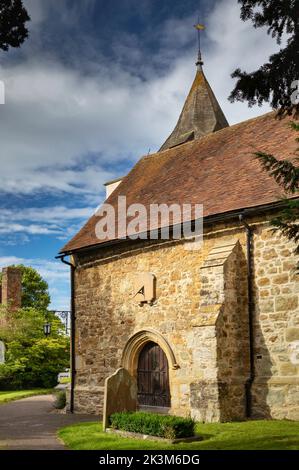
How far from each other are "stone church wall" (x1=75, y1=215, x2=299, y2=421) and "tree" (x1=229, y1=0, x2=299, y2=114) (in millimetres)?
4621

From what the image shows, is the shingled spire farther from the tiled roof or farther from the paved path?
the paved path

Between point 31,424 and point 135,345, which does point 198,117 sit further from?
point 31,424

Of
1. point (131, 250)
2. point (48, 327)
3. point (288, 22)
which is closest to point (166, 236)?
point (131, 250)

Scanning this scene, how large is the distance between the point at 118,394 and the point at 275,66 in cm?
736

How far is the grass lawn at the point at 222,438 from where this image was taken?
959 centimetres

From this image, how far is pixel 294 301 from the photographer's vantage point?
12.7 m

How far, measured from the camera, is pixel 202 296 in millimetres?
13664

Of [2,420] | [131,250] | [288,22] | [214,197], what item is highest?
[288,22]

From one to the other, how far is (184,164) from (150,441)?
10.6 meters

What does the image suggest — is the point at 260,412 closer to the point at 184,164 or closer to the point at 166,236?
the point at 166,236

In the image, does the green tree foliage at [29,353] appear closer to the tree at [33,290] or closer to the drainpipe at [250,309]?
the tree at [33,290]

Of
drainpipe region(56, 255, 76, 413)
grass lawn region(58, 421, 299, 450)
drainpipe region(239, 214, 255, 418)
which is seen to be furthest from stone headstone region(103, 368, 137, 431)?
drainpipe region(56, 255, 76, 413)

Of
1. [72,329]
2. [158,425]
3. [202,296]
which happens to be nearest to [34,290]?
[72,329]

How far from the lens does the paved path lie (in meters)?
11.0
